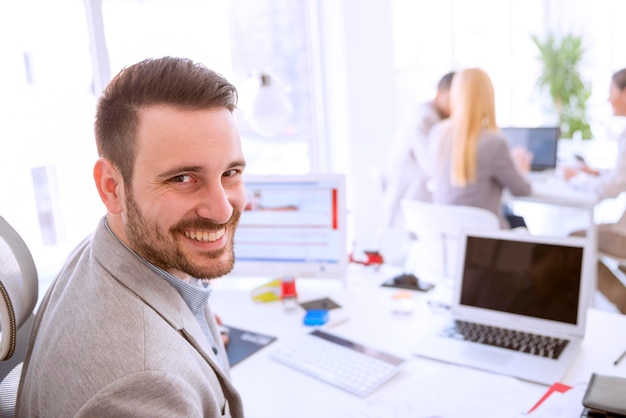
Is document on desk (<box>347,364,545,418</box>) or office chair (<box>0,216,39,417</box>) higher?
office chair (<box>0,216,39,417</box>)

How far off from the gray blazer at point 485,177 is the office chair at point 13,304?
7.93ft

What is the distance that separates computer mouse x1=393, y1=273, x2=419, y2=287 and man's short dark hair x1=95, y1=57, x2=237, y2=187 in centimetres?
124

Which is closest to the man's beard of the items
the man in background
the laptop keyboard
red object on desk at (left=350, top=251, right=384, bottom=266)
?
the laptop keyboard

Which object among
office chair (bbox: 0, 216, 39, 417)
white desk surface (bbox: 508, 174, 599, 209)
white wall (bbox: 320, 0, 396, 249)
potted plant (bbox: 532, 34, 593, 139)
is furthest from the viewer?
potted plant (bbox: 532, 34, 593, 139)

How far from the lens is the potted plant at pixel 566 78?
636 centimetres

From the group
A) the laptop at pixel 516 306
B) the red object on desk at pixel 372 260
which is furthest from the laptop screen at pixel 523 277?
the red object on desk at pixel 372 260

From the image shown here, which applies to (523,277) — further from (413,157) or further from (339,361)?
(413,157)

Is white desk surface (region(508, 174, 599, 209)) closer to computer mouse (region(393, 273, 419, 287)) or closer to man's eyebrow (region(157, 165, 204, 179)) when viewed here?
computer mouse (region(393, 273, 419, 287))

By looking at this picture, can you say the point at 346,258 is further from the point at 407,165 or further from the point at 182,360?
the point at 407,165

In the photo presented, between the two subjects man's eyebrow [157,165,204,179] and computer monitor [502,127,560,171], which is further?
computer monitor [502,127,560,171]

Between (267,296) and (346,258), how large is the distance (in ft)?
1.08

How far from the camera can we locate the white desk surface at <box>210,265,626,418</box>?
1.31 metres

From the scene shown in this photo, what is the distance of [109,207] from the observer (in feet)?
3.53

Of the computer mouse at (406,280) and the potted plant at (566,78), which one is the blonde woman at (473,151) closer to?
the computer mouse at (406,280)
